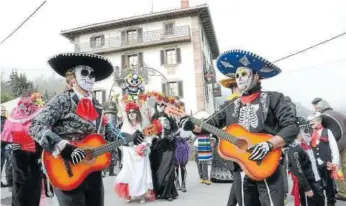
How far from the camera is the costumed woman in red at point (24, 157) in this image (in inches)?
191

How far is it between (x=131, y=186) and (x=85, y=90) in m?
3.76

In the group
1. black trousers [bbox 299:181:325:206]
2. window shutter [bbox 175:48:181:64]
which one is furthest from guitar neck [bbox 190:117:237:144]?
window shutter [bbox 175:48:181:64]

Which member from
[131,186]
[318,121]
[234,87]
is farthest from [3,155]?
[318,121]

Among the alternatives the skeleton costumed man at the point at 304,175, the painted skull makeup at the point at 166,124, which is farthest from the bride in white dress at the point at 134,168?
the skeleton costumed man at the point at 304,175

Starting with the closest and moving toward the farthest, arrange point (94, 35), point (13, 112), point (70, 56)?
point (70, 56) → point (13, 112) → point (94, 35)

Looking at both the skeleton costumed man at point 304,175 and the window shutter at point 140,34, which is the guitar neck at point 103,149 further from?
the window shutter at point 140,34

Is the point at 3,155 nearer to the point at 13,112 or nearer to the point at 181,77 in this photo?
the point at 13,112

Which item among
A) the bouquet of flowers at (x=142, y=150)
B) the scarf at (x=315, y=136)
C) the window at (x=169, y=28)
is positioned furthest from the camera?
the window at (x=169, y=28)

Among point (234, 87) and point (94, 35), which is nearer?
point (234, 87)

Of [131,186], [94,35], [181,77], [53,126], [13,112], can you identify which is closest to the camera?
[53,126]

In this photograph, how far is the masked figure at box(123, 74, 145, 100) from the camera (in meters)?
7.34

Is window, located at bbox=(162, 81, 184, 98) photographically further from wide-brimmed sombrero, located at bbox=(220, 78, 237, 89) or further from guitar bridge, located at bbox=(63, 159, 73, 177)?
guitar bridge, located at bbox=(63, 159, 73, 177)

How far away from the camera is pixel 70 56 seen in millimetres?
3410

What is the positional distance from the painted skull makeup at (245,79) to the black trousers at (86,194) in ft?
5.30
